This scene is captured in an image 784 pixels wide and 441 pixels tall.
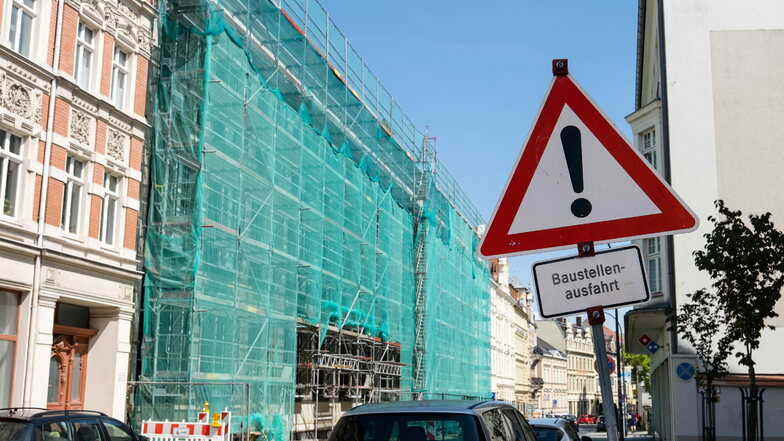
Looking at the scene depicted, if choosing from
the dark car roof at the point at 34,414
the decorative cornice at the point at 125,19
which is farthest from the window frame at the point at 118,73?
the dark car roof at the point at 34,414

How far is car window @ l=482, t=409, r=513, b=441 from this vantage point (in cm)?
677

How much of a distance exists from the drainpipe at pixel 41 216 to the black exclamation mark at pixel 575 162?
577 inches

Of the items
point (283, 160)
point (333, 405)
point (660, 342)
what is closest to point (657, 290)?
point (660, 342)

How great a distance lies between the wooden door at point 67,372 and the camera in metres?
18.2

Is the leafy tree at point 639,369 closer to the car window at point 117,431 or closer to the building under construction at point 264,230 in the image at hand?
the building under construction at point 264,230

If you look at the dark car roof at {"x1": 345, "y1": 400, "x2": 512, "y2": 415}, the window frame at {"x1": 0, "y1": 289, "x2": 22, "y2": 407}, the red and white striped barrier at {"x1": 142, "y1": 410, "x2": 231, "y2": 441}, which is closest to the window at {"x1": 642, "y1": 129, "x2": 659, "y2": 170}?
the red and white striped barrier at {"x1": 142, "y1": 410, "x2": 231, "y2": 441}

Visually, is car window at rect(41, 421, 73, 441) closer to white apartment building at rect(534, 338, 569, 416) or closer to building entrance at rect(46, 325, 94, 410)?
building entrance at rect(46, 325, 94, 410)

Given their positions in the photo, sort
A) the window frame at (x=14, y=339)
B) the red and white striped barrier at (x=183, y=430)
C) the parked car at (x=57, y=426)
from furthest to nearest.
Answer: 1. the window frame at (x=14, y=339)
2. the red and white striped barrier at (x=183, y=430)
3. the parked car at (x=57, y=426)

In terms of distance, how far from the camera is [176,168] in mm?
20453

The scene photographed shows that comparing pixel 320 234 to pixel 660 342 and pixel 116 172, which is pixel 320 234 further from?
pixel 660 342

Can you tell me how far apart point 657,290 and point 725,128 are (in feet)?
20.4

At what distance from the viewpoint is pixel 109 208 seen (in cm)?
1950

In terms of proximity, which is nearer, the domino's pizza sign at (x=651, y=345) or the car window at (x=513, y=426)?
the car window at (x=513, y=426)

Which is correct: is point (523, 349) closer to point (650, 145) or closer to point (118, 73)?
point (650, 145)
